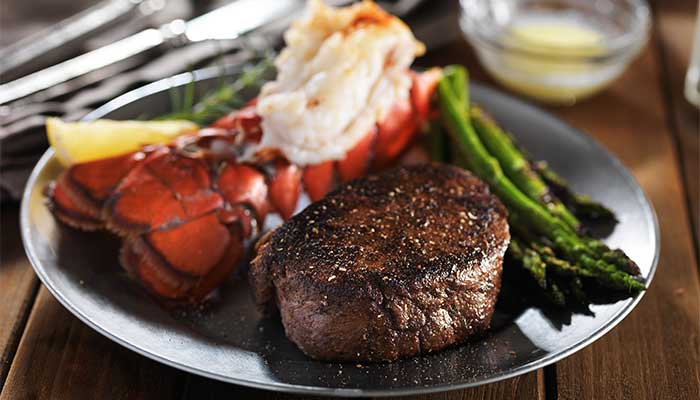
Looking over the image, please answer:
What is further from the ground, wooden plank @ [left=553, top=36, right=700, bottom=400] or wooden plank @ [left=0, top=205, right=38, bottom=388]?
wooden plank @ [left=0, top=205, right=38, bottom=388]

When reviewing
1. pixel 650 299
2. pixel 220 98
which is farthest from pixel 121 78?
pixel 650 299

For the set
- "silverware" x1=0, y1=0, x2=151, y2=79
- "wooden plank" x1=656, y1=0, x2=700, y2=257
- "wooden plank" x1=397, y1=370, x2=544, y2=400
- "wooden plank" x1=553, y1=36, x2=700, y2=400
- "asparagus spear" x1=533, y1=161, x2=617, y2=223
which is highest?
"silverware" x1=0, y1=0, x2=151, y2=79

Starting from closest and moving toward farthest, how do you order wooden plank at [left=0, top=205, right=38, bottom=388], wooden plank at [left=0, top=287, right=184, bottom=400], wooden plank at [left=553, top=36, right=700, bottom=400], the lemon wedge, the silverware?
wooden plank at [left=0, top=287, right=184, bottom=400] < wooden plank at [left=553, top=36, right=700, bottom=400] < wooden plank at [left=0, top=205, right=38, bottom=388] < the lemon wedge < the silverware

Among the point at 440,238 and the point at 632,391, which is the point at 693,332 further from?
the point at 440,238

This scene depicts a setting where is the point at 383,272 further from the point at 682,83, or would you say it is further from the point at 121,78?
the point at 682,83

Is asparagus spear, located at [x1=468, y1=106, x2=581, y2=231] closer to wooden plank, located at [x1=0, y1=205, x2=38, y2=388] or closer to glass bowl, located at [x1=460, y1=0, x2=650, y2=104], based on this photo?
glass bowl, located at [x1=460, y1=0, x2=650, y2=104]

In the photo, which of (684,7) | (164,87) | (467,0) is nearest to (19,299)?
(164,87)

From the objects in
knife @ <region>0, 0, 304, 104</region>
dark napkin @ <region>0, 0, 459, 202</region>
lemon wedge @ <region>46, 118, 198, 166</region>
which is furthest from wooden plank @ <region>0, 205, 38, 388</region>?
knife @ <region>0, 0, 304, 104</region>

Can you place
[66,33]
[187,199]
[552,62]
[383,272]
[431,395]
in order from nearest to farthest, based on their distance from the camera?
[383,272] → [431,395] → [187,199] → [552,62] → [66,33]
